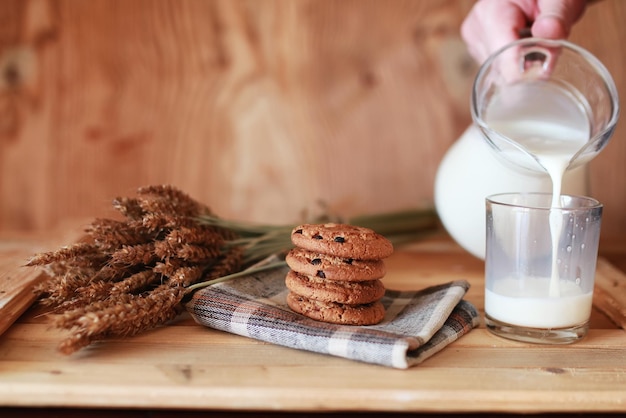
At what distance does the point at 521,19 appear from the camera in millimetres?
1055

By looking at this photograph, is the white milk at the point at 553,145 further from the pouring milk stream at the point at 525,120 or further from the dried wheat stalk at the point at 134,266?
the dried wheat stalk at the point at 134,266

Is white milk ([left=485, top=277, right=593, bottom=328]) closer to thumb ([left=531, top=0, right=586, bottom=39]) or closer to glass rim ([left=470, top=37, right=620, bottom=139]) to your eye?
glass rim ([left=470, top=37, right=620, bottom=139])

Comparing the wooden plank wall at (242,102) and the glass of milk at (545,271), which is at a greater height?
the wooden plank wall at (242,102)

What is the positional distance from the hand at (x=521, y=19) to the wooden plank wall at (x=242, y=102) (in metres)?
0.36

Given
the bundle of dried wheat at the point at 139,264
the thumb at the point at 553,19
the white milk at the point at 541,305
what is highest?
the thumb at the point at 553,19

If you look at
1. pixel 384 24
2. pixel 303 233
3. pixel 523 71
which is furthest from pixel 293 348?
pixel 384 24

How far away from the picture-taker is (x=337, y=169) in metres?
1.51

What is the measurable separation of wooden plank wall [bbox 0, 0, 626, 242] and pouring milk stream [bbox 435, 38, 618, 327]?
1.32 ft

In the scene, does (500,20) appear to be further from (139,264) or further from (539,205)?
(139,264)

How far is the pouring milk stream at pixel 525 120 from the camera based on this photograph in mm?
969

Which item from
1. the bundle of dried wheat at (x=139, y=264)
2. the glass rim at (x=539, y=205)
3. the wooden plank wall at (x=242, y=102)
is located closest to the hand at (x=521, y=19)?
the glass rim at (x=539, y=205)

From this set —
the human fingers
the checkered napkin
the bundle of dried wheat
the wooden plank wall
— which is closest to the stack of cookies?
the checkered napkin

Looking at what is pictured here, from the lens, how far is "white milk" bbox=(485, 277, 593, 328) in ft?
2.66

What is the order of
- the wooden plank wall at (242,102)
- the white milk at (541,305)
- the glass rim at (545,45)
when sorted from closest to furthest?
1. the white milk at (541,305)
2. the glass rim at (545,45)
3. the wooden plank wall at (242,102)
